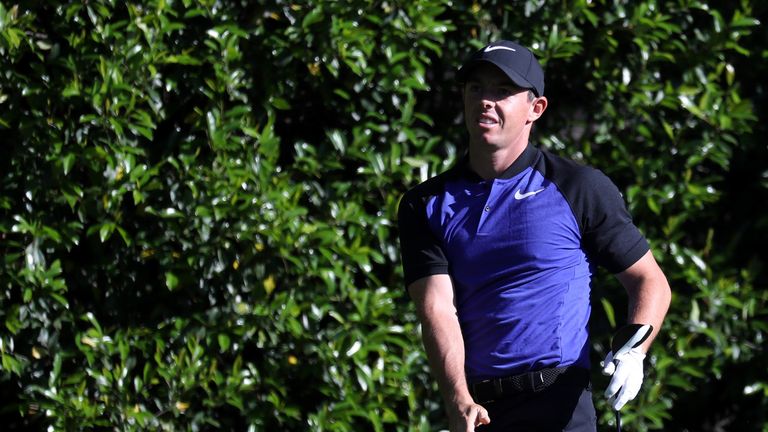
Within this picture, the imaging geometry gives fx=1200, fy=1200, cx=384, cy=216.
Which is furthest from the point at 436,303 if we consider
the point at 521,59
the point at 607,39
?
the point at 607,39

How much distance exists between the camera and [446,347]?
370cm

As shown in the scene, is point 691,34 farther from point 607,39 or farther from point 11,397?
point 11,397

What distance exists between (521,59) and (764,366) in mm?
2784

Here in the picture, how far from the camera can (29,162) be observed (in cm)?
516

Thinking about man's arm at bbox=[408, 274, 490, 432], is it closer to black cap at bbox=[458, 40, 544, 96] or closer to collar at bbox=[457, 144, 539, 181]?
collar at bbox=[457, 144, 539, 181]

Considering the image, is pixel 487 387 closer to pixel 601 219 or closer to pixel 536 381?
pixel 536 381

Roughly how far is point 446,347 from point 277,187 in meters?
1.83

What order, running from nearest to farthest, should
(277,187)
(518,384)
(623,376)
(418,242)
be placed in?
(623,376), (518,384), (418,242), (277,187)

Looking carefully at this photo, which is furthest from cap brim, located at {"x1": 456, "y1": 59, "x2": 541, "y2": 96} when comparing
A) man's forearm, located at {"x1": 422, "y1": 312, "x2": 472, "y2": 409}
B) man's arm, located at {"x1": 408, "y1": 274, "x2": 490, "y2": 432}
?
man's forearm, located at {"x1": 422, "y1": 312, "x2": 472, "y2": 409}

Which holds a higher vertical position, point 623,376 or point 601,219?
point 601,219

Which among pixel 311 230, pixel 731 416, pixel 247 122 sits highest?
pixel 247 122

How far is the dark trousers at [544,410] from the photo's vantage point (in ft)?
12.1

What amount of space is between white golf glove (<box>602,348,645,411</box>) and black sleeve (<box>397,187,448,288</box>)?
605mm

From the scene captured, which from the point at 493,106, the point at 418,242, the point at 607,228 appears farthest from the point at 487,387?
the point at 493,106
